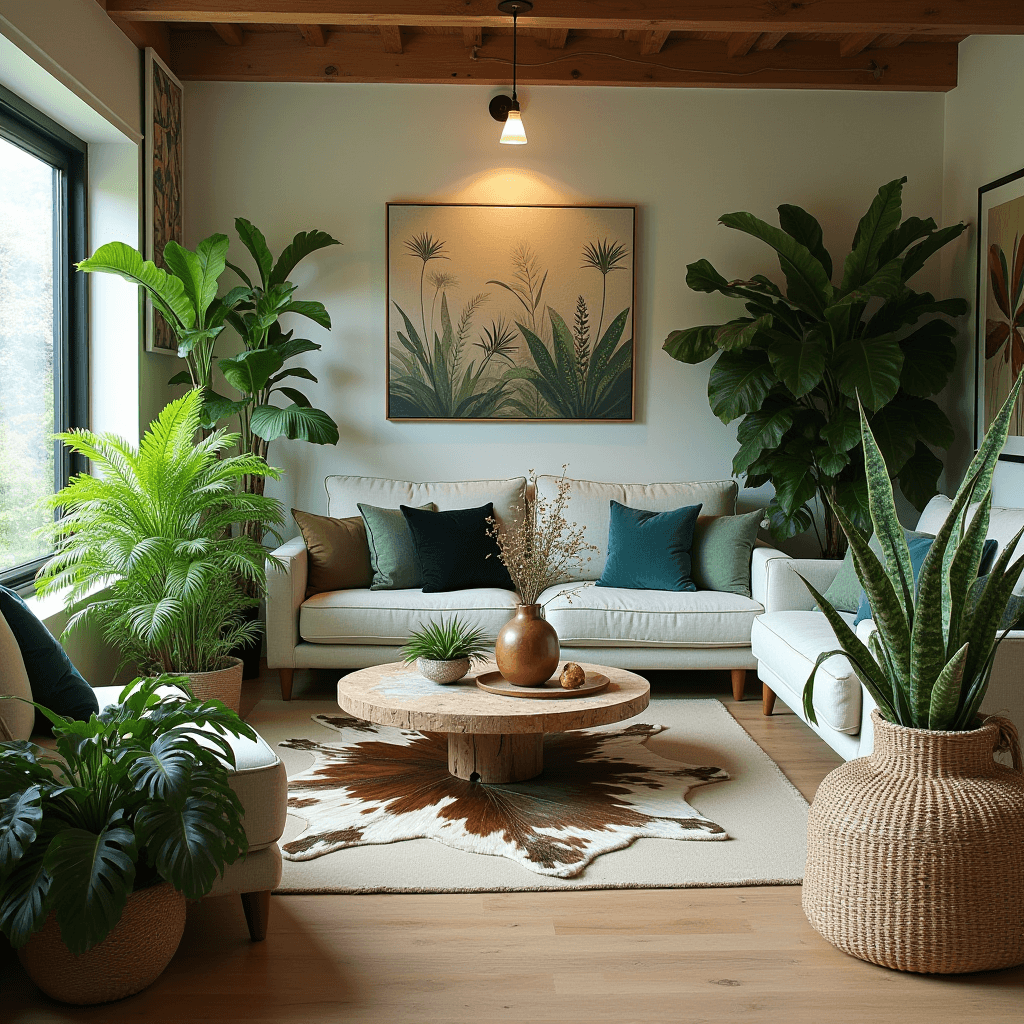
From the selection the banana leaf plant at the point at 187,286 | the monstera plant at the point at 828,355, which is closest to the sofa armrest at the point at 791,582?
the monstera plant at the point at 828,355

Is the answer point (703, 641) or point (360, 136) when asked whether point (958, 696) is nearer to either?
point (703, 641)

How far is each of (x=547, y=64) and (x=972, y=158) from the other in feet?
6.63

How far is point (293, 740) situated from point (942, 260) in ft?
12.6

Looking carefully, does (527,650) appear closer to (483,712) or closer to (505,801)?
(483,712)

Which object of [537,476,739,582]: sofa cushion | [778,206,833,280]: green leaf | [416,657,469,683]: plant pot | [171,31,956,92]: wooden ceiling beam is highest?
[171,31,956,92]: wooden ceiling beam

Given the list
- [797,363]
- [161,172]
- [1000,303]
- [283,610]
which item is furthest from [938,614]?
[161,172]

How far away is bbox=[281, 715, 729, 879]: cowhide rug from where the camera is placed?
282cm

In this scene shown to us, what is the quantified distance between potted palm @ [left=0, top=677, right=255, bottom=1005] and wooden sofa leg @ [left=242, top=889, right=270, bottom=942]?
19 cm

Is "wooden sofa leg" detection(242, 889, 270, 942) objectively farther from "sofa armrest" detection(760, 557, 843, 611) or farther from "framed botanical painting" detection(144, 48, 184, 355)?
"framed botanical painting" detection(144, 48, 184, 355)

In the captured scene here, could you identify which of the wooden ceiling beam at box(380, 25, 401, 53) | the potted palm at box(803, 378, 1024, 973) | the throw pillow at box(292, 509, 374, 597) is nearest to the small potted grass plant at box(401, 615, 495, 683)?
the throw pillow at box(292, 509, 374, 597)

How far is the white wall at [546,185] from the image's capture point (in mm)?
5055

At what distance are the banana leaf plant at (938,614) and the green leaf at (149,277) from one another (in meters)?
2.94

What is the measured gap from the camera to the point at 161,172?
4.64 m

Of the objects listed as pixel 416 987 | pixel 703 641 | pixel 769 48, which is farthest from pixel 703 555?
pixel 416 987
